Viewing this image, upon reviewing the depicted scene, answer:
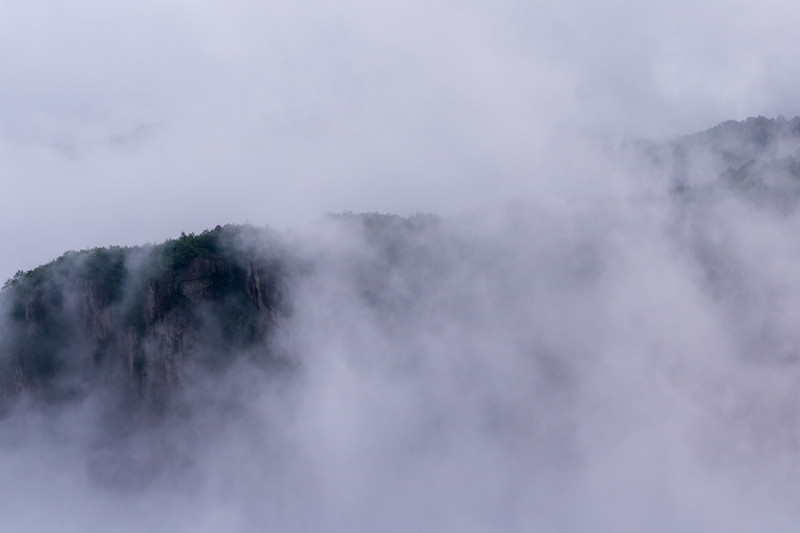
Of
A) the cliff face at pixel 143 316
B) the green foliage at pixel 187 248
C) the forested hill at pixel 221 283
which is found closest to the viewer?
the forested hill at pixel 221 283

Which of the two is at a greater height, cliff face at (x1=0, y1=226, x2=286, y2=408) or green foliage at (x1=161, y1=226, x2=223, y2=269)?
green foliage at (x1=161, y1=226, x2=223, y2=269)

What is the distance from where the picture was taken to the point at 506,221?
31.3 meters

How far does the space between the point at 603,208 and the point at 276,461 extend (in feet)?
53.9

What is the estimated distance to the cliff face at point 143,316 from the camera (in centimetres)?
2916

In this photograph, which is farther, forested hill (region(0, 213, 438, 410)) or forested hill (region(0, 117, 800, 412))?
forested hill (region(0, 213, 438, 410))

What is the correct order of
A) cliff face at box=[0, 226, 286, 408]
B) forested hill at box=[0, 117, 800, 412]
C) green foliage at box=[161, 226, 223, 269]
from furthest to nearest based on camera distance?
1. green foliage at box=[161, 226, 223, 269]
2. cliff face at box=[0, 226, 286, 408]
3. forested hill at box=[0, 117, 800, 412]

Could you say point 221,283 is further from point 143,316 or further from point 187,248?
point 143,316

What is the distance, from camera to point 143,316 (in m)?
29.5

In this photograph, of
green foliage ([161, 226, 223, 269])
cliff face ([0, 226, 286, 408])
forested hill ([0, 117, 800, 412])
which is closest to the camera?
forested hill ([0, 117, 800, 412])

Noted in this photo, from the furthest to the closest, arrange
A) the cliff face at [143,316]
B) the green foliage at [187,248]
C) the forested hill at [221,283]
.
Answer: the green foliage at [187,248]
the cliff face at [143,316]
the forested hill at [221,283]

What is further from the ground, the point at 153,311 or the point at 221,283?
the point at 221,283

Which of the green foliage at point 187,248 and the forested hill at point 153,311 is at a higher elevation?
the green foliage at point 187,248

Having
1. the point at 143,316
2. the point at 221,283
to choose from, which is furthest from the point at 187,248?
the point at 143,316

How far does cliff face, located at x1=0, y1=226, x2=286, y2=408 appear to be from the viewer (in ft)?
95.7
